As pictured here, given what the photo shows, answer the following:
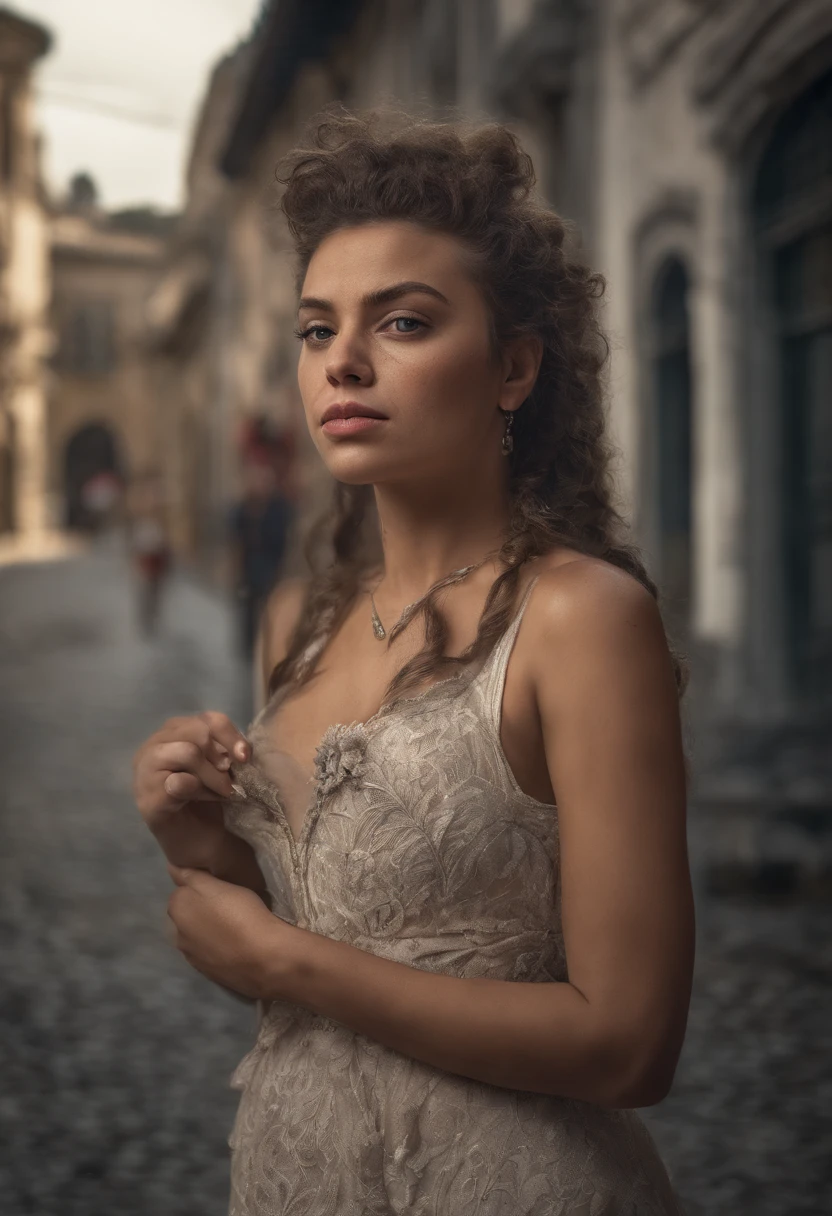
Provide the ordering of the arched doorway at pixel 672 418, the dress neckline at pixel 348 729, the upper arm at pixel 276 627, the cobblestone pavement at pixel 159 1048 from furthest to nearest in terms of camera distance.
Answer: the arched doorway at pixel 672 418, the cobblestone pavement at pixel 159 1048, the upper arm at pixel 276 627, the dress neckline at pixel 348 729

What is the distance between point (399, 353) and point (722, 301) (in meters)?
7.11

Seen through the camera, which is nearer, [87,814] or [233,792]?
[233,792]

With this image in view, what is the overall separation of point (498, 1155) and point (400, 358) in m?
0.73

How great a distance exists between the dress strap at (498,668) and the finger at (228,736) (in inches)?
9.9

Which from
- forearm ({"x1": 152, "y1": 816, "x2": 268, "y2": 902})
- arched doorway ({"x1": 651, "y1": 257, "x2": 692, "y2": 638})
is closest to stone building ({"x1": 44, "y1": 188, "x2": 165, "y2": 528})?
arched doorway ({"x1": 651, "y1": 257, "x2": 692, "y2": 638})

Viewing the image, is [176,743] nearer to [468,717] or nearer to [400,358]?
[468,717]

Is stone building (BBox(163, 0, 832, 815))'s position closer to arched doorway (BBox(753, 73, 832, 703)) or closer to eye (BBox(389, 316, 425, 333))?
arched doorway (BBox(753, 73, 832, 703))

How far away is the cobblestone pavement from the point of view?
3439 millimetres

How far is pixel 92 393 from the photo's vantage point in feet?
191

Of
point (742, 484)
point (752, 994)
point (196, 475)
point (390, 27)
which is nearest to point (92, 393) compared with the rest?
point (196, 475)

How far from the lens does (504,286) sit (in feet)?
4.89

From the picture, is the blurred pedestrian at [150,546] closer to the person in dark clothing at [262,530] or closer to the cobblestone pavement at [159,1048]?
the person in dark clothing at [262,530]

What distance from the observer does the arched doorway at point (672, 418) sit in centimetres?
932

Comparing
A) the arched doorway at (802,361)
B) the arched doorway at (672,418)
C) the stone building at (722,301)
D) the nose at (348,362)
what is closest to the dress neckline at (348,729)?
the nose at (348,362)
